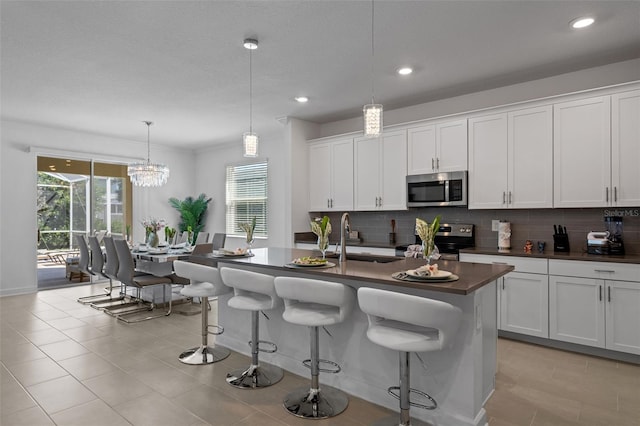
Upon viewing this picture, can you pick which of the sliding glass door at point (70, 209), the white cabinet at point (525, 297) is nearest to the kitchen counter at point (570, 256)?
the white cabinet at point (525, 297)

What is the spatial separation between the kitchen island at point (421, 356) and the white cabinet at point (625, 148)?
1.77 metres

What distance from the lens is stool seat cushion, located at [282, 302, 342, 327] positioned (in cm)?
246

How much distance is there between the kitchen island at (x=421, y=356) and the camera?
2270mm

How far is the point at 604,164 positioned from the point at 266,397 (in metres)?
3.71

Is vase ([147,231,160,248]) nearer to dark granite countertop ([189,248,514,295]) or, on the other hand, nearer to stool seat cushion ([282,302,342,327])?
dark granite countertop ([189,248,514,295])

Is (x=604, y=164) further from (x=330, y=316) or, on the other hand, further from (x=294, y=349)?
(x=294, y=349)

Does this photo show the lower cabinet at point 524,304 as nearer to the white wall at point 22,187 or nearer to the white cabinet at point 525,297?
the white cabinet at point 525,297

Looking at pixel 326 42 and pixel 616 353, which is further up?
pixel 326 42

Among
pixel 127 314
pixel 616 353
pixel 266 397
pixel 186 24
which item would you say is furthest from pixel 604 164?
pixel 127 314

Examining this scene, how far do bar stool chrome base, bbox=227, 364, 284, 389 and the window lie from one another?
4.40m

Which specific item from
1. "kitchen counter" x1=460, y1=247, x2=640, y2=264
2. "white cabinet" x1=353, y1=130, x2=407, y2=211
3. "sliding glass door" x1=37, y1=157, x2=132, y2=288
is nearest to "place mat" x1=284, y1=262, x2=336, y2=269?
"kitchen counter" x1=460, y1=247, x2=640, y2=264

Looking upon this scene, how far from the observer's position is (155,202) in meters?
8.16

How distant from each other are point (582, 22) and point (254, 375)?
382cm

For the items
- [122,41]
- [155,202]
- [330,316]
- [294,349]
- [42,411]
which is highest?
[122,41]
